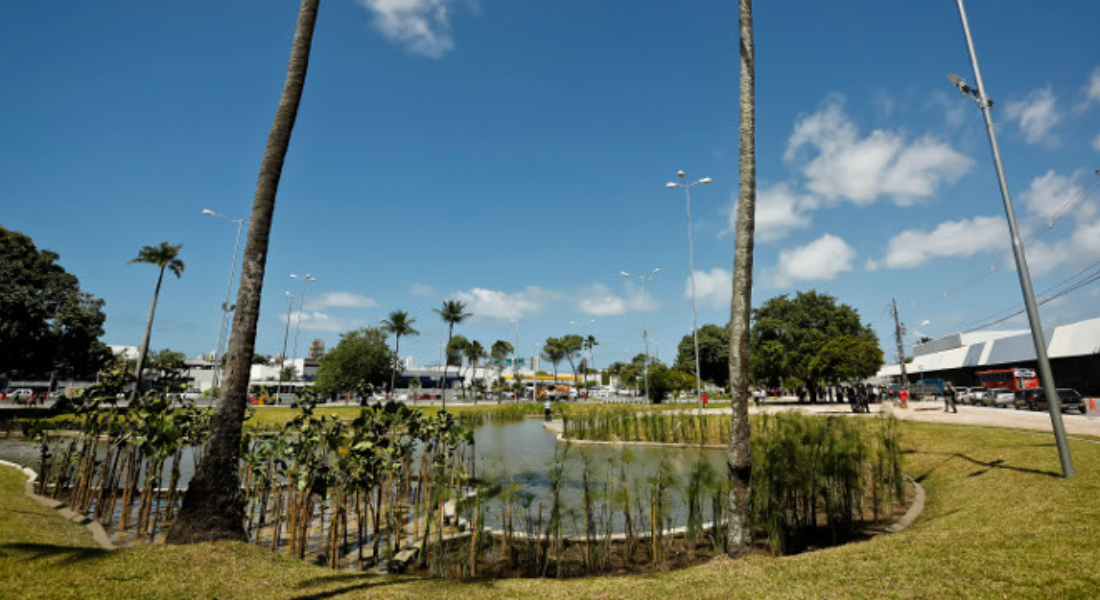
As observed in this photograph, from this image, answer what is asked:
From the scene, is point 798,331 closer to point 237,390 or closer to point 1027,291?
point 1027,291

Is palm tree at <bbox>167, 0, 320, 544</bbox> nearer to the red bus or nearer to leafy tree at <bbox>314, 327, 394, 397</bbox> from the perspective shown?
the red bus

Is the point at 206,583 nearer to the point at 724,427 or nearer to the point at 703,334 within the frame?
the point at 724,427

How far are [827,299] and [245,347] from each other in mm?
60890

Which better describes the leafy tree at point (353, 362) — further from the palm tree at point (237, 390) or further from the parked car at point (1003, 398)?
the parked car at point (1003, 398)

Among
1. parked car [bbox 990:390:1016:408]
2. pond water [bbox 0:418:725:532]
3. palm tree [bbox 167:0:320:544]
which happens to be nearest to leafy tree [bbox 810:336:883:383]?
parked car [bbox 990:390:1016:408]

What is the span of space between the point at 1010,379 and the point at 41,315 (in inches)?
3203

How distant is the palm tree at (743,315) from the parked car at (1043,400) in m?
28.8

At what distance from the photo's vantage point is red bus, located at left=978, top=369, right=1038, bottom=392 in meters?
44.2

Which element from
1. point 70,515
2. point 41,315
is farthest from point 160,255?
point 70,515

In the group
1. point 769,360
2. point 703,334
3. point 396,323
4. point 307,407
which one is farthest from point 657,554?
point 703,334

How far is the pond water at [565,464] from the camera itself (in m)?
10.5

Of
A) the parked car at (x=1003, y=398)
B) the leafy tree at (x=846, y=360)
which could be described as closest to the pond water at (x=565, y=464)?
the leafy tree at (x=846, y=360)

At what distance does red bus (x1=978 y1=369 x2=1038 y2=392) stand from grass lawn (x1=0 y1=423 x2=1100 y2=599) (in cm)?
4456

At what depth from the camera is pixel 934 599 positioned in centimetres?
487
